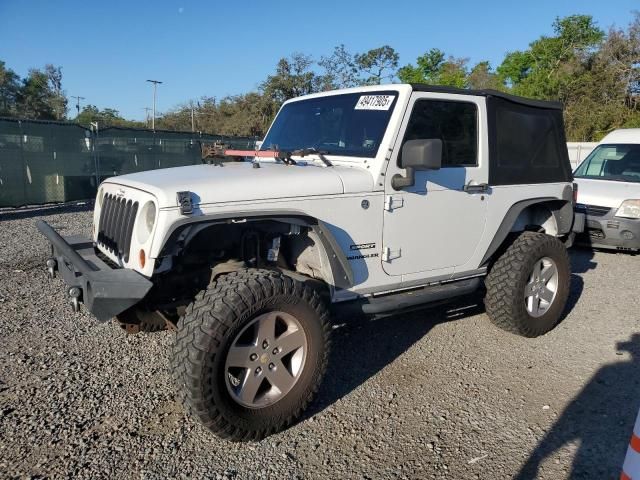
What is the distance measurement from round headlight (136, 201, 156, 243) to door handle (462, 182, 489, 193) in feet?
7.90

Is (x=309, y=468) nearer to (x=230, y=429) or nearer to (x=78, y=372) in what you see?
(x=230, y=429)

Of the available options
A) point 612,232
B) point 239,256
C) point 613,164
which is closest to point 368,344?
point 239,256

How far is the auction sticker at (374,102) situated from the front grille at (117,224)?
6.12 feet

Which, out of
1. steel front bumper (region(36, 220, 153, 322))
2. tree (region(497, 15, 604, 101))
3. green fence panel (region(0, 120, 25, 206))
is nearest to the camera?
steel front bumper (region(36, 220, 153, 322))

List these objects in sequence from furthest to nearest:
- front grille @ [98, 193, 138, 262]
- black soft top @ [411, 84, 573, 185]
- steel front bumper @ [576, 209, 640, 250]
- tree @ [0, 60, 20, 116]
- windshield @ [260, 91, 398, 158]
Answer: tree @ [0, 60, 20, 116] < steel front bumper @ [576, 209, 640, 250] < black soft top @ [411, 84, 573, 185] < windshield @ [260, 91, 398, 158] < front grille @ [98, 193, 138, 262]

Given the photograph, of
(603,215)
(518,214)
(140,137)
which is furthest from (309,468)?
(140,137)

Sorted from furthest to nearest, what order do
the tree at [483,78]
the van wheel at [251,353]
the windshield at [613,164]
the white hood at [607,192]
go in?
1. the tree at [483,78]
2. the windshield at [613,164]
3. the white hood at [607,192]
4. the van wheel at [251,353]

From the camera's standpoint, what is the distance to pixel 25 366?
12.3 ft

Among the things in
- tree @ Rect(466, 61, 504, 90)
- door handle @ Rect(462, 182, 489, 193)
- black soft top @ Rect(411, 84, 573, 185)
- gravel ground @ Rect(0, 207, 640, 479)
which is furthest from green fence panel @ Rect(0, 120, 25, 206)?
tree @ Rect(466, 61, 504, 90)

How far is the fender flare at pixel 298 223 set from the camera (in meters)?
2.78

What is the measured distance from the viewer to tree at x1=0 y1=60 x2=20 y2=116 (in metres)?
48.9

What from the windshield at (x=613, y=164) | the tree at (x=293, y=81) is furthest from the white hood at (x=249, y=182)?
the tree at (x=293, y=81)

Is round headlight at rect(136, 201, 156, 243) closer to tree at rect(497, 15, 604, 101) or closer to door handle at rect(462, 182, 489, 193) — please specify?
door handle at rect(462, 182, 489, 193)

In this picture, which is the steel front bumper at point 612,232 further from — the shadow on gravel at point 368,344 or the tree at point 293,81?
the tree at point 293,81
